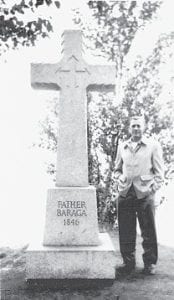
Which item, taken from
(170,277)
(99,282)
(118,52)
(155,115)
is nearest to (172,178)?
(155,115)

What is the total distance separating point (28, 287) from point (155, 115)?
12.8 feet

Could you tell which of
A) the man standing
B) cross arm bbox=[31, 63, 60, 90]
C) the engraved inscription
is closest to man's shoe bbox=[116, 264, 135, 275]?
the man standing

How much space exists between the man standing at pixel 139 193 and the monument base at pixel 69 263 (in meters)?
0.52

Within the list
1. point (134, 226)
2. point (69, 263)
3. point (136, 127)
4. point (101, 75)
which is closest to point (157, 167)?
point (136, 127)

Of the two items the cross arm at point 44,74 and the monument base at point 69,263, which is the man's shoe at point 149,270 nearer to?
the monument base at point 69,263

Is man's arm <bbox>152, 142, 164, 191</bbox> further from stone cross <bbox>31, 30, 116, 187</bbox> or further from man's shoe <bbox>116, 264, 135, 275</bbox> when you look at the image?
man's shoe <bbox>116, 264, 135, 275</bbox>

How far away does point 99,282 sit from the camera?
4.43 metres

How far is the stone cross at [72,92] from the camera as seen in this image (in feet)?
15.9

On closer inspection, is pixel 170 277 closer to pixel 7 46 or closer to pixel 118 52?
pixel 7 46

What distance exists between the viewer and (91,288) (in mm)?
4320

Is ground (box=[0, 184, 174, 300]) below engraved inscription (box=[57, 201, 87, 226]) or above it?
below

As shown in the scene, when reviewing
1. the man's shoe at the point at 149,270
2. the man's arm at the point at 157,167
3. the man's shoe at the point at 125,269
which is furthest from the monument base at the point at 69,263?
the man's arm at the point at 157,167

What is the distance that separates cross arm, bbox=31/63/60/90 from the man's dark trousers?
1603mm

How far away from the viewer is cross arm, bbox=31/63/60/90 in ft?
16.2
